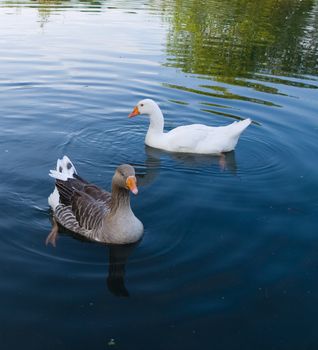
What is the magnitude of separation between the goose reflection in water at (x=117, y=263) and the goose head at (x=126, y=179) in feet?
3.30

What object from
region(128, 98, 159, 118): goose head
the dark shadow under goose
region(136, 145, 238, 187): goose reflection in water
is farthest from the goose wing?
region(128, 98, 159, 118): goose head

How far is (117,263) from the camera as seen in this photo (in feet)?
23.4

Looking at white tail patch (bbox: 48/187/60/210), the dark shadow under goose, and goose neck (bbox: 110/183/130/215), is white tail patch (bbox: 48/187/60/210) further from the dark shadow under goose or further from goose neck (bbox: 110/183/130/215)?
goose neck (bbox: 110/183/130/215)

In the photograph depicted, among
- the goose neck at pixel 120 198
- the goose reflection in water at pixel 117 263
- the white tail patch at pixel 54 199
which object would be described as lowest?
the goose reflection in water at pixel 117 263

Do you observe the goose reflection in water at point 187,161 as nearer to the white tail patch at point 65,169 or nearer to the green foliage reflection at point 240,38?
the white tail patch at point 65,169

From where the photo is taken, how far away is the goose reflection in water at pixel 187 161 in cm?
1049

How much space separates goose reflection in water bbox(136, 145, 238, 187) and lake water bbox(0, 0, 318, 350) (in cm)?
5

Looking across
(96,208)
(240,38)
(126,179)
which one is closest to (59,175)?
(96,208)

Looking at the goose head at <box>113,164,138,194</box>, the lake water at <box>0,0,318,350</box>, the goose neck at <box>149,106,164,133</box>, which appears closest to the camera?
the lake water at <box>0,0,318,350</box>

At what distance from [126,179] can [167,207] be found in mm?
1781

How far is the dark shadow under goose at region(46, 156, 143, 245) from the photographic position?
7402 mm

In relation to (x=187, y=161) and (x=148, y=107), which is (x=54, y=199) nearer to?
(x=187, y=161)

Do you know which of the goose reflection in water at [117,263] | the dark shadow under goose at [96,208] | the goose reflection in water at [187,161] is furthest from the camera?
the goose reflection in water at [187,161]

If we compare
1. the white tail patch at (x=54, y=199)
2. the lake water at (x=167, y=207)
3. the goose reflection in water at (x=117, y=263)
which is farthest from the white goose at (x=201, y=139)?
the goose reflection in water at (x=117, y=263)
